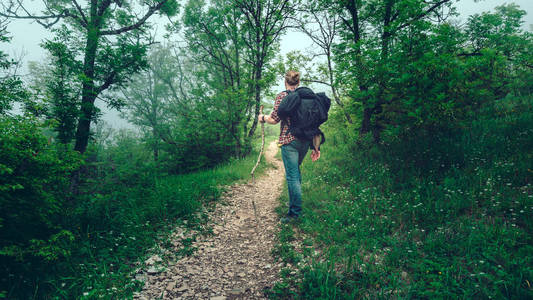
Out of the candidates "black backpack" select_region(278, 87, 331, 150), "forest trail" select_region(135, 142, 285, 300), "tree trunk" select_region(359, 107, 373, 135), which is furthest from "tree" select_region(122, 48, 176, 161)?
"black backpack" select_region(278, 87, 331, 150)

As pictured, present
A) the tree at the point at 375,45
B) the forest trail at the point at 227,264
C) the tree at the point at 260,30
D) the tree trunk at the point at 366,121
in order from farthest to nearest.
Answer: the tree at the point at 260,30
the tree trunk at the point at 366,121
the tree at the point at 375,45
the forest trail at the point at 227,264

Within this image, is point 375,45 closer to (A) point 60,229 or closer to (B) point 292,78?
(B) point 292,78

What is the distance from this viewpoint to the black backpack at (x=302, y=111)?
4.04 metres

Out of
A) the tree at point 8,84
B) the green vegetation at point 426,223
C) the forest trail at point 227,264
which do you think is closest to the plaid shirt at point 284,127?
the green vegetation at point 426,223

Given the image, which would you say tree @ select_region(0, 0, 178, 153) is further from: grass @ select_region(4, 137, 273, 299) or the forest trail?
the forest trail

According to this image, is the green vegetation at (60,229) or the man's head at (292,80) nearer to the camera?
the green vegetation at (60,229)

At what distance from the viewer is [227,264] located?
3457mm

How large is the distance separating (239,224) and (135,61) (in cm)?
760

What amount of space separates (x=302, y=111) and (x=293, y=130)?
42 centimetres

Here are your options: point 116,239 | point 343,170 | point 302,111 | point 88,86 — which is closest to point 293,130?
point 302,111

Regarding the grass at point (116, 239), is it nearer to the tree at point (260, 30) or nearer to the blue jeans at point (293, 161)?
the blue jeans at point (293, 161)

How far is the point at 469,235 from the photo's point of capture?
281 centimetres

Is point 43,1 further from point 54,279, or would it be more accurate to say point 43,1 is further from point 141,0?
point 54,279

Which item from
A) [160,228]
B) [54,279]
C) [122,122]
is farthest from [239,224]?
[122,122]
